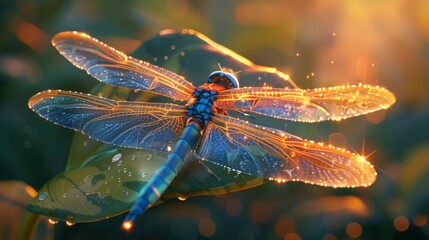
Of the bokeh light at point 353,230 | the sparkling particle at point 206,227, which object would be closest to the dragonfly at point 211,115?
the bokeh light at point 353,230

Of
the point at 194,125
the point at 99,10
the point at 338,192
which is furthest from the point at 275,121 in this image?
the point at 99,10

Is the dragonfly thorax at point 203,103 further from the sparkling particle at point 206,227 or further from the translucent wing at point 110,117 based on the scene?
the sparkling particle at point 206,227

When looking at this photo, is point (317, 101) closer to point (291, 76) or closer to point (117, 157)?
point (117, 157)

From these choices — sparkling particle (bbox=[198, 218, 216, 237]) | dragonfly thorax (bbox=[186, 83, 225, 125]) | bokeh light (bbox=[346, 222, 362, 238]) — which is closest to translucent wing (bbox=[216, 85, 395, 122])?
dragonfly thorax (bbox=[186, 83, 225, 125])

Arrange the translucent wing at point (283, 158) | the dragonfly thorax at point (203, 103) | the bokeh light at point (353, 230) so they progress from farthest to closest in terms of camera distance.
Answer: the bokeh light at point (353, 230), the dragonfly thorax at point (203, 103), the translucent wing at point (283, 158)

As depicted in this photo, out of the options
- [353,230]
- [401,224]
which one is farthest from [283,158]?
[401,224]

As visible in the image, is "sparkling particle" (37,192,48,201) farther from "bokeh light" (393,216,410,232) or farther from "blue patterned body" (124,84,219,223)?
"bokeh light" (393,216,410,232)

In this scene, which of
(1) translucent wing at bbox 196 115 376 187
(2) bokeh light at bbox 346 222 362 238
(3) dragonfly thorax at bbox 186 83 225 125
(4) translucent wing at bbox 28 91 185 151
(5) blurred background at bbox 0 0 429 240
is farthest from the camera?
(5) blurred background at bbox 0 0 429 240
